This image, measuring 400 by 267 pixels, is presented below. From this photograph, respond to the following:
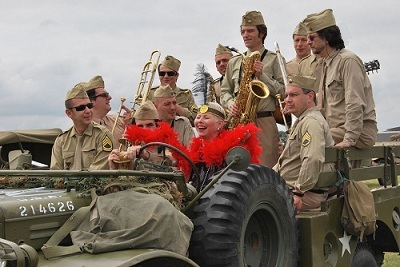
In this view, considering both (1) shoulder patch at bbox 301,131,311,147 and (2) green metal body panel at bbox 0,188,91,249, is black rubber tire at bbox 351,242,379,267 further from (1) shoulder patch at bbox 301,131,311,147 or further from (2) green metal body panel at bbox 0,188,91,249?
(2) green metal body panel at bbox 0,188,91,249

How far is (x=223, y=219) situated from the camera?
5508mm

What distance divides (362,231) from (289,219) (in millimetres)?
1072

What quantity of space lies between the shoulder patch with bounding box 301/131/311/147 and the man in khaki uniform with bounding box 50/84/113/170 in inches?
77.3

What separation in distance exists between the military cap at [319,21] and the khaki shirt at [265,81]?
2.97 ft

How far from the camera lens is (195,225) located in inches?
219

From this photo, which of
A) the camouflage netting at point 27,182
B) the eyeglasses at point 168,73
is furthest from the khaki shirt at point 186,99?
the camouflage netting at point 27,182

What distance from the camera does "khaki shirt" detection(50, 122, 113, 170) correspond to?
25.4 ft

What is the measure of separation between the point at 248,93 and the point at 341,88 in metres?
1.17

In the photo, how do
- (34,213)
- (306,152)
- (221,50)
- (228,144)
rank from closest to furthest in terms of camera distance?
1. (34,213)
2. (228,144)
3. (306,152)
4. (221,50)

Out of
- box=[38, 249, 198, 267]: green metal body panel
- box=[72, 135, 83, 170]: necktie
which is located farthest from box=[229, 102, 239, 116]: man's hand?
box=[38, 249, 198, 267]: green metal body panel

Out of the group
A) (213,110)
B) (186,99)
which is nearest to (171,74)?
(186,99)

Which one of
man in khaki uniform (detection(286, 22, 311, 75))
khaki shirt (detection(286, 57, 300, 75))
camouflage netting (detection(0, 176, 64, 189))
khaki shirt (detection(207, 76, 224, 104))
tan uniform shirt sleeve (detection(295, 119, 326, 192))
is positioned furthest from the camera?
khaki shirt (detection(207, 76, 224, 104))

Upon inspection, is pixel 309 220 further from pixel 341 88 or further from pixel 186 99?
pixel 186 99

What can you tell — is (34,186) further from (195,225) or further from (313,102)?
(313,102)
